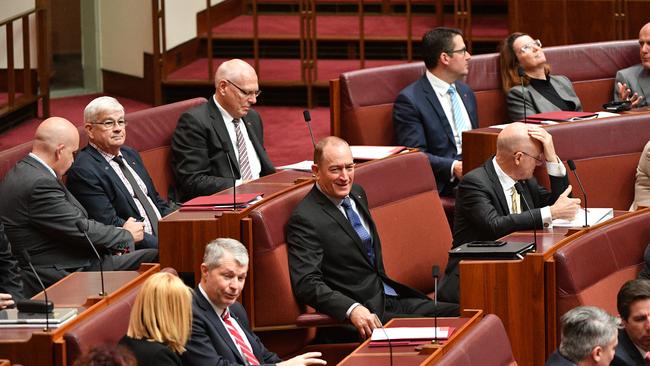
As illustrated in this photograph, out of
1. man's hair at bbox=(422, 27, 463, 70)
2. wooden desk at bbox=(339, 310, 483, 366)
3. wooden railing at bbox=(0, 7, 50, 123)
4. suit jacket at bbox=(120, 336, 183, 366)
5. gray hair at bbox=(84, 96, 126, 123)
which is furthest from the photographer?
wooden railing at bbox=(0, 7, 50, 123)

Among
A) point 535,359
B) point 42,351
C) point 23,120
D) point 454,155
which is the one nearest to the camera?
point 42,351

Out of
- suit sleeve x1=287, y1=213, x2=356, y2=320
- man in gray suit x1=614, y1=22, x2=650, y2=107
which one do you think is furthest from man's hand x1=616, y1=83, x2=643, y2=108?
suit sleeve x1=287, y1=213, x2=356, y2=320

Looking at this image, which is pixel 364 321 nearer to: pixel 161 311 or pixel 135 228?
pixel 135 228

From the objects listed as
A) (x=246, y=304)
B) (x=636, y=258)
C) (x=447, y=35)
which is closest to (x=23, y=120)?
(x=447, y=35)

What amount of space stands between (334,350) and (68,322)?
101cm

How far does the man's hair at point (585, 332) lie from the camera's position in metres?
2.80

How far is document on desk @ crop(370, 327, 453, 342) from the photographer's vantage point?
2.87 m

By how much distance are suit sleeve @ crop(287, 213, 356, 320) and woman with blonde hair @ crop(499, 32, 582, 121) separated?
155 centimetres

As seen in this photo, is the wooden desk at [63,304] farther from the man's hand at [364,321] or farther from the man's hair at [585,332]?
the man's hair at [585,332]

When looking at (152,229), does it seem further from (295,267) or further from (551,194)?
(551,194)

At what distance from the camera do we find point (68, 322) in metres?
2.67

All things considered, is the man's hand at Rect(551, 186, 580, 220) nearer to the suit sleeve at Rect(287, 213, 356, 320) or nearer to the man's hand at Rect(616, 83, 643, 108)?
the suit sleeve at Rect(287, 213, 356, 320)

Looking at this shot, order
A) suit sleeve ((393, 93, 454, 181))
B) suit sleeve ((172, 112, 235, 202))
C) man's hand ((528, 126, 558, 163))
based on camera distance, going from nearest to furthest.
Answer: man's hand ((528, 126, 558, 163)) < suit sleeve ((172, 112, 235, 202)) < suit sleeve ((393, 93, 454, 181))

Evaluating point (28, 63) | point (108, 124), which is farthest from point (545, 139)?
point (28, 63)
